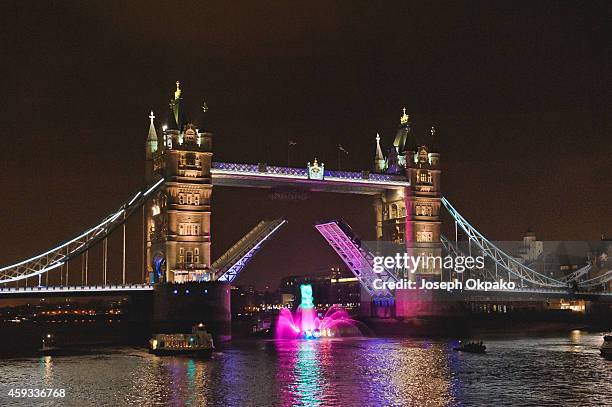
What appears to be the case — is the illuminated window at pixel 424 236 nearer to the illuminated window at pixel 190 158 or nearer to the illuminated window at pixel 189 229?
the illuminated window at pixel 189 229

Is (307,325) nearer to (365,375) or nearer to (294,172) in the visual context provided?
(294,172)

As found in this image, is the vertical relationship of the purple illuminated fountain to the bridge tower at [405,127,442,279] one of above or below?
below

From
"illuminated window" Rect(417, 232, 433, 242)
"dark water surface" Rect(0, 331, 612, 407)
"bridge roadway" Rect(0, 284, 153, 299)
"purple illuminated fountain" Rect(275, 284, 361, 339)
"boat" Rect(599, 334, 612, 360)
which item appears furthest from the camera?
"illuminated window" Rect(417, 232, 433, 242)

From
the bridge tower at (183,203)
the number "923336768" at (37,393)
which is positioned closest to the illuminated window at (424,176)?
the bridge tower at (183,203)

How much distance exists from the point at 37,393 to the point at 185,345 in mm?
19660

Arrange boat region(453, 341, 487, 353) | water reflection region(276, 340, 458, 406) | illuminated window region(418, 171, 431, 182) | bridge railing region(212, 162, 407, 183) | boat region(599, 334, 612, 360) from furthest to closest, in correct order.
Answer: illuminated window region(418, 171, 431, 182) < bridge railing region(212, 162, 407, 183) < boat region(453, 341, 487, 353) < boat region(599, 334, 612, 360) < water reflection region(276, 340, 458, 406)

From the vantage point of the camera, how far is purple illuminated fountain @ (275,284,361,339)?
292ft

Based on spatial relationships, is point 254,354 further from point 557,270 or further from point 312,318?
point 557,270

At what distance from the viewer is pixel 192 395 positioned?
42500 mm

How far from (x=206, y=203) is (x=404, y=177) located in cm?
2237

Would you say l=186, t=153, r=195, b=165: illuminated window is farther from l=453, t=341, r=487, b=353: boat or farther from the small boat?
l=453, t=341, r=487, b=353: boat

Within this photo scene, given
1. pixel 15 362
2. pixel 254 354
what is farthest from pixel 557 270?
pixel 15 362

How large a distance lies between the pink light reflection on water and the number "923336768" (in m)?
44.7

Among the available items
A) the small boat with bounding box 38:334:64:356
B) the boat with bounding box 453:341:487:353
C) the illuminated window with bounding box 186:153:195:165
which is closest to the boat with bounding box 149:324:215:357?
the small boat with bounding box 38:334:64:356
